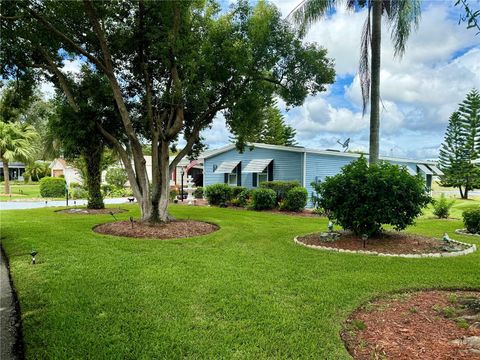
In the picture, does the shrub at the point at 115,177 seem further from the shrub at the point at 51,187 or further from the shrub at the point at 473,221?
the shrub at the point at 473,221

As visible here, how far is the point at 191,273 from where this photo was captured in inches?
207

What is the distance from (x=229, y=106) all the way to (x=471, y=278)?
24.4 ft

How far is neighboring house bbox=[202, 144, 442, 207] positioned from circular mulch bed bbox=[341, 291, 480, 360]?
11.0 meters

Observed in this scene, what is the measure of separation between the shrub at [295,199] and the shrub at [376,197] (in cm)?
702

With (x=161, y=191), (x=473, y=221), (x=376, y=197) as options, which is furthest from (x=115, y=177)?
→ (x=473, y=221)

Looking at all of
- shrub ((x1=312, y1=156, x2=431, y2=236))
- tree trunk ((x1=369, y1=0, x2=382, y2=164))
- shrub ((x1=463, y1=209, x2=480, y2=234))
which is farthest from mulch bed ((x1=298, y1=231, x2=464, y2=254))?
tree trunk ((x1=369, y1=0, x2=382, y2=164))

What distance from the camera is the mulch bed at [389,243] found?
688 centimetres

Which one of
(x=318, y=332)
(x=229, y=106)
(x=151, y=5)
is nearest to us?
(x=318, y=332)

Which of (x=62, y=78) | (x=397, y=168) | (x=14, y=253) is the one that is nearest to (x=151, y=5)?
(x=62, y=78)

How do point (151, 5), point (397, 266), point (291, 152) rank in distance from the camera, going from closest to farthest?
point (397, 266) → point (151, 5) → point (291, 152)

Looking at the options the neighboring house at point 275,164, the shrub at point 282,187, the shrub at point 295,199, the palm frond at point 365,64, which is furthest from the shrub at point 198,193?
the palm frond at point 365,64

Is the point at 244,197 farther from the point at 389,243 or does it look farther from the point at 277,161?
the point at 389,243

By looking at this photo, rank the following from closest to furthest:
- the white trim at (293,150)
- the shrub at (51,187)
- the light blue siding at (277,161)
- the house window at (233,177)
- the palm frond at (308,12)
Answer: the palm frond at (308,12)
the white trim at (293,150)
the light blue siding at (277,161)
the house window at (233,177)
the shrub at (51,187)

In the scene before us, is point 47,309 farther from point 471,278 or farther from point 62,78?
point 62,78
